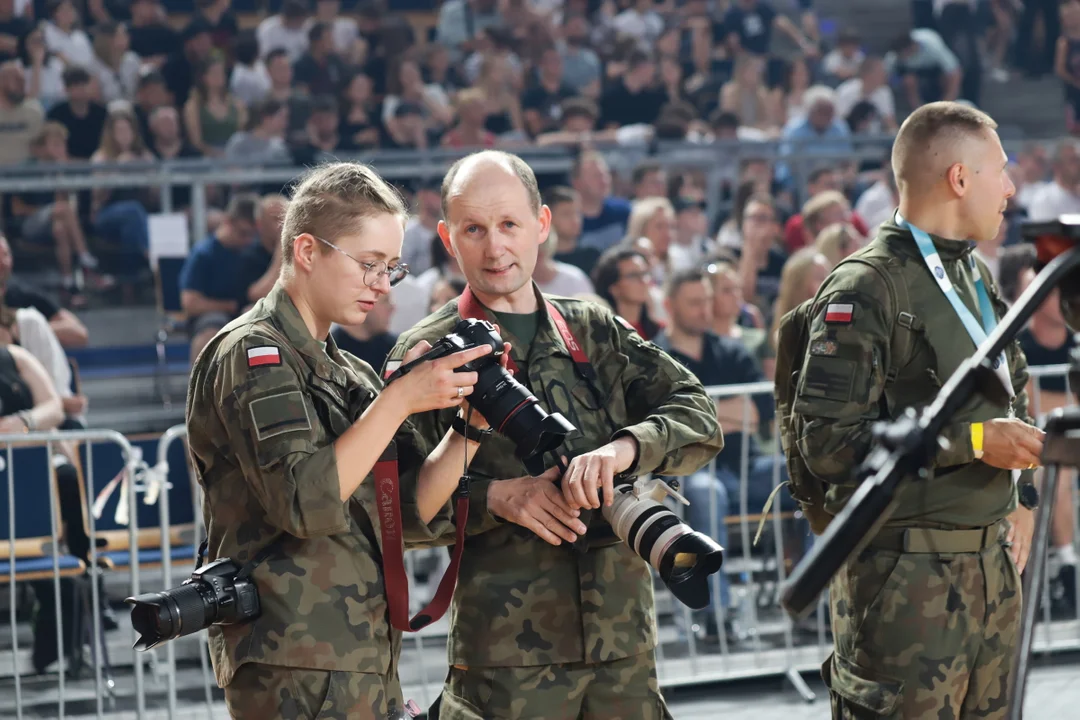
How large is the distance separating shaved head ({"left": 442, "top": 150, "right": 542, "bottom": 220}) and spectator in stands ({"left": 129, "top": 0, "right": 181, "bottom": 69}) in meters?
9.22

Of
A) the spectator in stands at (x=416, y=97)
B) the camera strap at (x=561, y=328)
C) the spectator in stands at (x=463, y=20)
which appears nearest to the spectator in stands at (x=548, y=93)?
the spectator in stands at (x=416, y=97)

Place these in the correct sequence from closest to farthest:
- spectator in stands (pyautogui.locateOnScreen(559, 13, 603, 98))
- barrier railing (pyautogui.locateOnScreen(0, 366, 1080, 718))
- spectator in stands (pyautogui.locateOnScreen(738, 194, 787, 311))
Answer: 1. barrier railing (pyautogui.locateOnScreen(0, 366, 1080, 718))
2. spectator in stands (pyautogui.locateOnScreen(738, 194, 787, 311))
3. spectator in stands (pyautogui.locateOnScreen(559, 13, 603, 98))

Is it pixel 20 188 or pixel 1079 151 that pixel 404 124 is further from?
pixel 1079 151

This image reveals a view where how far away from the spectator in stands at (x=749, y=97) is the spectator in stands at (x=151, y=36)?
4966 mm

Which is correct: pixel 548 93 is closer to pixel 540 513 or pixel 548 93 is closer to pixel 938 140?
pixel 938 140

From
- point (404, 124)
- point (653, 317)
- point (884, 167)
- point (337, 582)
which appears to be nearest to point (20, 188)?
point (404, 124)

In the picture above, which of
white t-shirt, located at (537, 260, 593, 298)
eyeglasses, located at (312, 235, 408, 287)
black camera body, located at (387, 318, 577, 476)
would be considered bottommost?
white t-shirt, located at (537, 260, 593, 298)

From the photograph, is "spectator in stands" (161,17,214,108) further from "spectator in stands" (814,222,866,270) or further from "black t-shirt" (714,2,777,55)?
"spectator in stands" (814,222,866,270)

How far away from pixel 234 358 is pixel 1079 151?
9386 mm

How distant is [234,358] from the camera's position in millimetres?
2643

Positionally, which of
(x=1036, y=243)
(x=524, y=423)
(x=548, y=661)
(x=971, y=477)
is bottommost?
(x=548, y=661)

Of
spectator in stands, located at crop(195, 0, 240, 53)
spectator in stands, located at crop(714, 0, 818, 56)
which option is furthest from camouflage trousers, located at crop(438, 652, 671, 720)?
spectator in stands, located at crop(714, 0, 818, 56)

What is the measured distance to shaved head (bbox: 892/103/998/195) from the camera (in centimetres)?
334

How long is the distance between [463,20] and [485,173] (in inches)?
445
